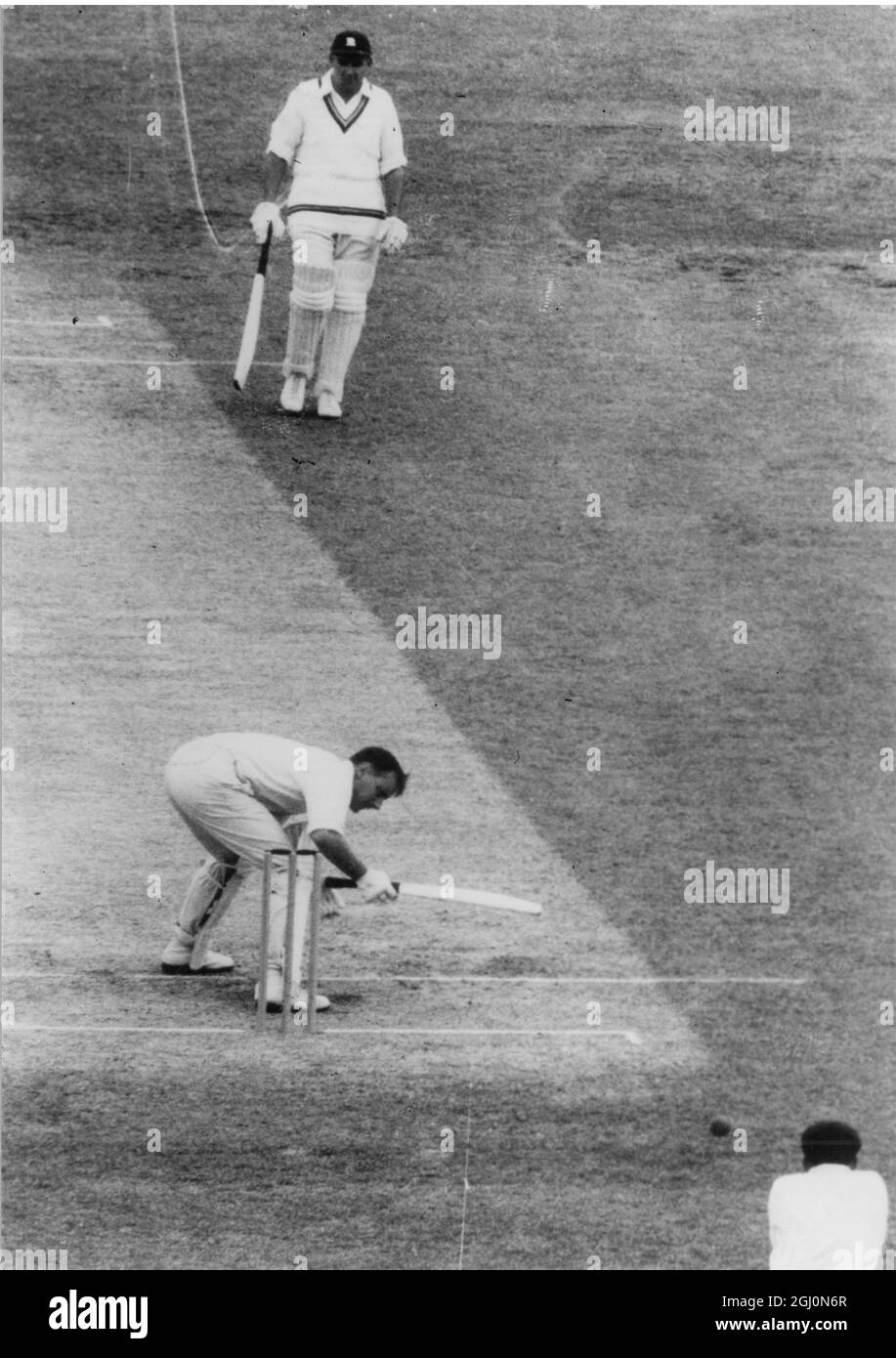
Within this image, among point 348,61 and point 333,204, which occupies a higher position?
point 348,61

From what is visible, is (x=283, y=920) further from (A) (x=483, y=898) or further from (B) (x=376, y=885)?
(A) (x=483, y=898)

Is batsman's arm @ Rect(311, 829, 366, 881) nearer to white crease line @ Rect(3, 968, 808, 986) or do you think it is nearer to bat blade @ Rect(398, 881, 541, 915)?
bat blade @ Rect(398, 881, 541, 915)

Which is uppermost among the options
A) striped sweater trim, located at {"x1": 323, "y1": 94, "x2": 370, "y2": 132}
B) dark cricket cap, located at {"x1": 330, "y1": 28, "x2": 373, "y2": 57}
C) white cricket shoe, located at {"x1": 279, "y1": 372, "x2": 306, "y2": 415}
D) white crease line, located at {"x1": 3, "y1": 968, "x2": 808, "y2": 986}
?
dark cricket cap, located at {"x1": 330, "y1": 28, "x2": 373, "y2": 57}

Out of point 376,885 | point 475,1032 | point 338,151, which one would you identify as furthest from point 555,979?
point 338,151

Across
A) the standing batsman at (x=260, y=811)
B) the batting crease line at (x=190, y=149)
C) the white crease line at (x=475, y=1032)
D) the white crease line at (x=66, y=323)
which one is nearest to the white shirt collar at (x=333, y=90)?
the batting crease line at (x=190, y=149)

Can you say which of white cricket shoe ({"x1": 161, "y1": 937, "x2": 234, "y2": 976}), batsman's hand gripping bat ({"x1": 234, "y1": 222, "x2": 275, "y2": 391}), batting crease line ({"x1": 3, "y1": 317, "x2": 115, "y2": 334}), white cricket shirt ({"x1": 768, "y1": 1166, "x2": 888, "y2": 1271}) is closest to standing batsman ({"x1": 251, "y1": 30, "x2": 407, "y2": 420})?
batsman's hand gripping bat ({"x1": 234, "y1": 222, "x2": 275, "y2": 391})

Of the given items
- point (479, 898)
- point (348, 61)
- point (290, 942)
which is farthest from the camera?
point (348, 61)

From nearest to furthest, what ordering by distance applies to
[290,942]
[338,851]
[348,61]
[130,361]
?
[290,942]
[338,851]
[348,61]
[130,361]
